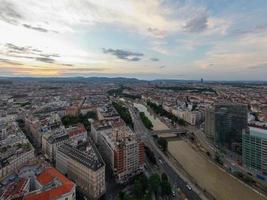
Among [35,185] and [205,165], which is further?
[205,165]

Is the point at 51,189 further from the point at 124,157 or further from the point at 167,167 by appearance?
the point at 167,167

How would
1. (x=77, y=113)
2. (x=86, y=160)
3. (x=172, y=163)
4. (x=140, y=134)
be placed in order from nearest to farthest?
(x=86, y=160), (x=172, y=163), (x=140, y=134), (x=77, y=113)

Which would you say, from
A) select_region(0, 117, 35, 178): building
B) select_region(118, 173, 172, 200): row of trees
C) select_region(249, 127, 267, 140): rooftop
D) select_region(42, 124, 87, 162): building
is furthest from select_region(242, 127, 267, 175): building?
select_region(0, 117, 35, 178): building

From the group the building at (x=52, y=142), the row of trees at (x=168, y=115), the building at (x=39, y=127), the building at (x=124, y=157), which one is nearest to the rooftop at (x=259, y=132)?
the building at (x=124, y=157)

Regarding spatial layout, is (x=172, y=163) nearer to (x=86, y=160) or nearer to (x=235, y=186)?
(x=235, y=186)

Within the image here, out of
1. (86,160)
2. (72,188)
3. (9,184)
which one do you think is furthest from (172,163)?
(9,184)

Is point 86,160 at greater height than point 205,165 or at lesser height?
greater

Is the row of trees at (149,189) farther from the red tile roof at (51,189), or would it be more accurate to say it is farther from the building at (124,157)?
the red tile roof at (51,189)
